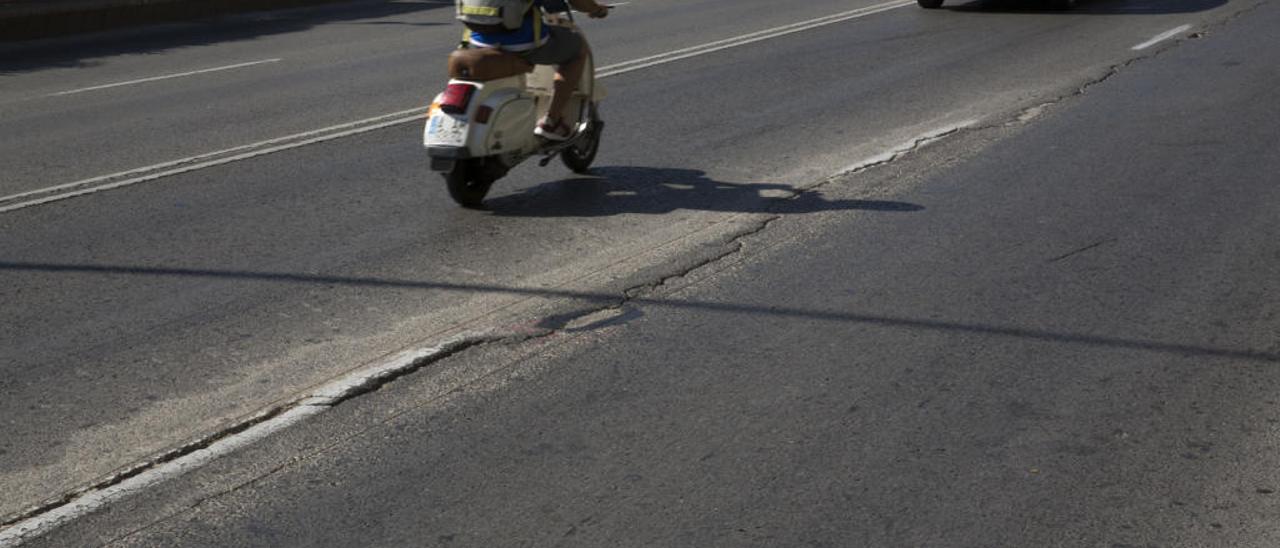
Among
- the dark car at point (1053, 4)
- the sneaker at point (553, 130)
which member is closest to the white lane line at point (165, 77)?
the sneaker at point (553, 130)

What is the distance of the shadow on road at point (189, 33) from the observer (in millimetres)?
18578

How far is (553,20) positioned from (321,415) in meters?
4.56

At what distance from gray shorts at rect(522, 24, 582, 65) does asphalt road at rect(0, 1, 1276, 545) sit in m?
0.81

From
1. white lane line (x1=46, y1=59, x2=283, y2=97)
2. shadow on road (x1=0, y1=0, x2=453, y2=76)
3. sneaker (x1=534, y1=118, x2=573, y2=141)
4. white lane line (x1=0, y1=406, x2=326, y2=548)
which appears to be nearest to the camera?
white lane line (x1=0, y1=406, x2=326, y2=548)

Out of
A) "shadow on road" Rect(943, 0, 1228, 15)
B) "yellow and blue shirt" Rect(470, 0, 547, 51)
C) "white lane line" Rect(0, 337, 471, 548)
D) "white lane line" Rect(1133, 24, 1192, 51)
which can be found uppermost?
"yellow and blue shirt" Rect(470, 0, 547, 51)

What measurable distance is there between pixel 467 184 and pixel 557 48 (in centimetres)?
101

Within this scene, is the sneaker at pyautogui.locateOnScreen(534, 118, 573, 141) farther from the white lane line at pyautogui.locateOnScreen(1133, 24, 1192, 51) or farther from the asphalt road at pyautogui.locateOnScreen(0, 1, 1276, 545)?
the white lane line at pyautogui.locateOnScreen(1133, 24, 1192, 51)

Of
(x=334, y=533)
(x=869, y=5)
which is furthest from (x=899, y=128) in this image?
(x=869, y=5)

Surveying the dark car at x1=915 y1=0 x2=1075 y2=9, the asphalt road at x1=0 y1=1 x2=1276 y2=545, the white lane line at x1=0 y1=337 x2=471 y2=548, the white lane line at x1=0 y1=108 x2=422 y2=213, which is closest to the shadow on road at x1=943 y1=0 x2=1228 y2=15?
the dark car at x1=915 y1=0 x2=1075 y2=9

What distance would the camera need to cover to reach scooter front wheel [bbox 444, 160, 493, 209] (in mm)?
9273

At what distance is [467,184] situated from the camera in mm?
9359

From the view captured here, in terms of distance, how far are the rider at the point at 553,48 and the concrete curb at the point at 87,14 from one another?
1256cm

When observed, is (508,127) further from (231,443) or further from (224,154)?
(231,443)

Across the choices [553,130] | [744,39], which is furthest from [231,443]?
[744,39]
